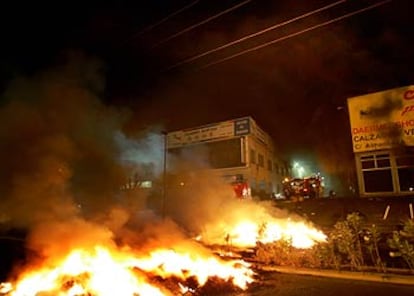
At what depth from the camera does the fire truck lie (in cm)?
2500

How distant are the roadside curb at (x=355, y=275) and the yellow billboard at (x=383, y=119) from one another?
43.2 ft

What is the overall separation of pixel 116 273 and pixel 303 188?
19468 mm

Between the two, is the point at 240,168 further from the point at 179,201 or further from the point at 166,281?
the point at 166,281

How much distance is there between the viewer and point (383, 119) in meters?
19.8

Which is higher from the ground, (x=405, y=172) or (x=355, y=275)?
(x=405, y=172)

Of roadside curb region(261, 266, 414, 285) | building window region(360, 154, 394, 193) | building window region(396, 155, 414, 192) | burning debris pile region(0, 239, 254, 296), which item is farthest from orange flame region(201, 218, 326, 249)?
Result: building window region(396, 155, 414, 192)

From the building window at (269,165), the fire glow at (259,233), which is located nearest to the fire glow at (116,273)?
the fire glow at (259,233)

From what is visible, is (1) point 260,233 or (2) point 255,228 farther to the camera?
(2) point 255,228

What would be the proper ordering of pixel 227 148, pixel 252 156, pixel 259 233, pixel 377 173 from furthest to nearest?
pixel 252 156, pixel 227 148, pixel 377 173, pixel 259 233

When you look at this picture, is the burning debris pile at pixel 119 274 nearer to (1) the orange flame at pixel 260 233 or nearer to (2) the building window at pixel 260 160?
(1) the orange flame at pixel 260 233

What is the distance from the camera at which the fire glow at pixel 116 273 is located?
293 inches

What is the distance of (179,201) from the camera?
73.0 ft

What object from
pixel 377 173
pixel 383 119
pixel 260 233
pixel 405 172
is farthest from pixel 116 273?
pixel 383 119

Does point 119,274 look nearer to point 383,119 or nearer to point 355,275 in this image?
point 355,275
